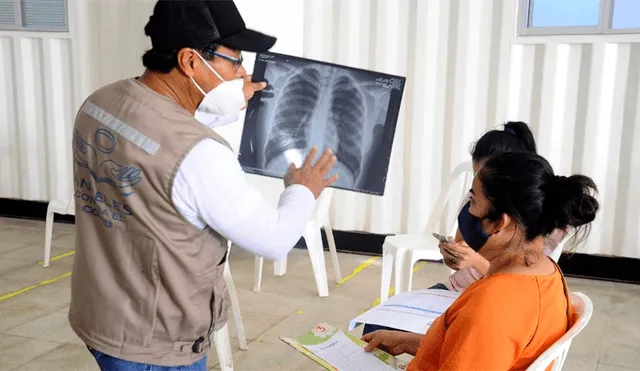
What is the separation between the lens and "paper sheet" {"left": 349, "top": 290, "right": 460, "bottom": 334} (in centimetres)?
174

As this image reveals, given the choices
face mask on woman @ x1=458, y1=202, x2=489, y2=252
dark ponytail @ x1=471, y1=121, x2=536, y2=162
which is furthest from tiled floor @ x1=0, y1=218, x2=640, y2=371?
face mask on woman @ x1=458, y1=202, x2=489, y2=252

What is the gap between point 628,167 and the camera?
421 cm

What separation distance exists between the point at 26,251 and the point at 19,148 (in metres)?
1.18

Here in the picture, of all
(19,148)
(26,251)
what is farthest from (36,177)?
(26,251)

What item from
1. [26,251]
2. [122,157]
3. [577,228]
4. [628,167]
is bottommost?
[26,251]

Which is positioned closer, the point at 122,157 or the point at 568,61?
the point at 122,157

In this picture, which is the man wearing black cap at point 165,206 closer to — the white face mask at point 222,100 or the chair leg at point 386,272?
the white face mask at point 222,100

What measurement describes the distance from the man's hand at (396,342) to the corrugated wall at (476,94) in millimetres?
2951

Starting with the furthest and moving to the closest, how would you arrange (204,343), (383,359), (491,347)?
(383,359) → (204,343) → (491,347)

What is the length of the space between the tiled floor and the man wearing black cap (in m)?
1.68

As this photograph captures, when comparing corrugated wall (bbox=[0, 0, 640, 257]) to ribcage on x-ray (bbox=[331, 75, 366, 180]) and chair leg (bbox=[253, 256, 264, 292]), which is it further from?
ribcage on x-ray (bbox=[331, 75, 366, 180])

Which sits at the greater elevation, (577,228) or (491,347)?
(577,228)

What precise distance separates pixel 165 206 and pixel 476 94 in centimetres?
346

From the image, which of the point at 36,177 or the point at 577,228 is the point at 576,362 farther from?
the point at 36,177
